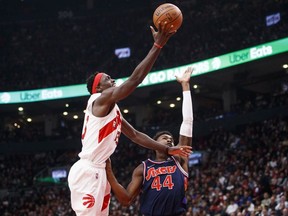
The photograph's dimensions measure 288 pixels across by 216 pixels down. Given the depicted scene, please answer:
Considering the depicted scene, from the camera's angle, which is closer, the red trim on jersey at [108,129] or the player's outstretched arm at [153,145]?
the red trim on jersey at [108,129]

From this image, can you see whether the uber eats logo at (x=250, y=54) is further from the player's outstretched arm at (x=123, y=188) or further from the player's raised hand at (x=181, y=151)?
the player's outstretched arm at (x=123, y=188)

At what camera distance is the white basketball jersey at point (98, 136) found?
4.81 meters

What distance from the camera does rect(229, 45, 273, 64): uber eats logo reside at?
74.8ft

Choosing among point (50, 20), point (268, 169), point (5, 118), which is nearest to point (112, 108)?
point (268, 169)

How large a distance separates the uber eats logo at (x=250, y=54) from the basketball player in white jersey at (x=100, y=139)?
1874cm

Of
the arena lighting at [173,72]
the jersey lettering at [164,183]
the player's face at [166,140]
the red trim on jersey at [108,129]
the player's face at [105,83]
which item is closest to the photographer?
the red trim on jersey at [108,129]

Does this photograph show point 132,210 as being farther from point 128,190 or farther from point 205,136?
point 128,190

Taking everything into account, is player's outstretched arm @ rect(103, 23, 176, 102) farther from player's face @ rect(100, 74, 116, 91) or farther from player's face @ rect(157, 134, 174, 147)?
player's face @ rect(157, 134, 174, 147)

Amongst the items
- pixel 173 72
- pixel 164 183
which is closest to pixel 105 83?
pixel 164 183

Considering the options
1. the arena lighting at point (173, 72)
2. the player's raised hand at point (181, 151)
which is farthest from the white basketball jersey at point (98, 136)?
the arena lighting at point (173, 72)

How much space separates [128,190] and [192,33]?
2460 cm

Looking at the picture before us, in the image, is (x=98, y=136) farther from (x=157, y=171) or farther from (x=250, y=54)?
(x=250, y=54)

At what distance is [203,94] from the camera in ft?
96.2

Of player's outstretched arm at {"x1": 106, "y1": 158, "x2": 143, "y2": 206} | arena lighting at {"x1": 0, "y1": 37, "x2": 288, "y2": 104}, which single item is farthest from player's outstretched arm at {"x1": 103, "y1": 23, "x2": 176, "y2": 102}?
arena lighting at {"x1": 0, "y1": 37, "x2": 288, "y2": 104}
